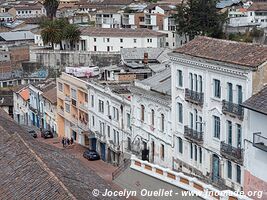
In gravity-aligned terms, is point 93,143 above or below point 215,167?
below

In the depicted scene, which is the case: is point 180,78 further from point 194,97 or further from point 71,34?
point 71,34

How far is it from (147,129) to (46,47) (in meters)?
55.2

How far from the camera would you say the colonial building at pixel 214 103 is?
116 feet

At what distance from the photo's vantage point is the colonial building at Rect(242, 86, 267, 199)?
32781 millimetres

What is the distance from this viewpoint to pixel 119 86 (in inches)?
2179

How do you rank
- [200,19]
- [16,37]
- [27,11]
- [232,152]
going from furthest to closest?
1. [27,11]
2. [16,37]
3. [200,19]
4. [232,152]

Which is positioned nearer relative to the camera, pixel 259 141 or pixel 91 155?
pixel 259 141

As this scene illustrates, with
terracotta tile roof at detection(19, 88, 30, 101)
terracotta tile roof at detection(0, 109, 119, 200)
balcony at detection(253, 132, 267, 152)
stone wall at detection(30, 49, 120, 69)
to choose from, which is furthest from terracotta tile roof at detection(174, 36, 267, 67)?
stone wall at detection(30, 49, 120, 69)

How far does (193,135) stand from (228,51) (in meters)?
6.24

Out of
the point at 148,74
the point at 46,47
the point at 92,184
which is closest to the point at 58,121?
the point at 148,74

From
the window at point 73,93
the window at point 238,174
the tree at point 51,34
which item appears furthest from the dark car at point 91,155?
the tree at point 51,34

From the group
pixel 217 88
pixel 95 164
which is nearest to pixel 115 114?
pixel 95 164

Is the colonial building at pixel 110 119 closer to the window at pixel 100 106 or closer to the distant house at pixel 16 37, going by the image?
the window at pixel 100 106

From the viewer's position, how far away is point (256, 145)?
33062 mm
